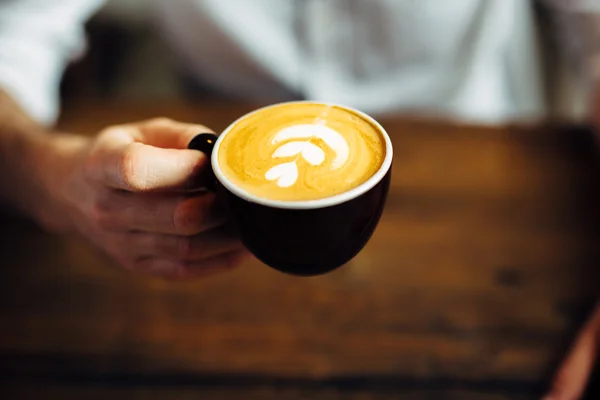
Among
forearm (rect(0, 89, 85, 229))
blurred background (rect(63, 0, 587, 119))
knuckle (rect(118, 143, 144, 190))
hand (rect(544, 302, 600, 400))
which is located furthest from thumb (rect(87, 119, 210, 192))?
blurred background (rect(63, 0, 587, 119))

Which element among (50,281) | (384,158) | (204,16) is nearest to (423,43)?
(204,16)

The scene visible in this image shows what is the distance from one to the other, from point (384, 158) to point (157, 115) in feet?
2.25

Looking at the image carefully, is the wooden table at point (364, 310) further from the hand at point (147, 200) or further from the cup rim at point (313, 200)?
the cup rim at point (313, 200)

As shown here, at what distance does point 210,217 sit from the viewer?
549 mm

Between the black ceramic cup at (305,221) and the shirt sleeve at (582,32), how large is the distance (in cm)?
73

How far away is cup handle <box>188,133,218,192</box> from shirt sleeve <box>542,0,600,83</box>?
792 millimetres

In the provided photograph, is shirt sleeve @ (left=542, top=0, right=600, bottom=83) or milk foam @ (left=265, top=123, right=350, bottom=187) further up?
shirt sleeve @ (left=542, top=0, right=600, bottom=83)

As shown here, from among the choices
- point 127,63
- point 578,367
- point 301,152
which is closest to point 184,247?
point 301,152

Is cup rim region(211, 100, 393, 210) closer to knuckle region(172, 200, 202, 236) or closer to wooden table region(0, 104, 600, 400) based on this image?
knuckle region(172, 200, 202, 236)

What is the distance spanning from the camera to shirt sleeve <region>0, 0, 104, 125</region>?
1026 millimetres

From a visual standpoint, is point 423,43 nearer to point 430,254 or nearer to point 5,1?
point 430,254

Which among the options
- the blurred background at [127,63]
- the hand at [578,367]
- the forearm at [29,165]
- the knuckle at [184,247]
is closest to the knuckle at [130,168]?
the knuckle at [184,247]

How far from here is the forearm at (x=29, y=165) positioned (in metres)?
0.76

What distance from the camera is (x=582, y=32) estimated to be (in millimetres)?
1083
